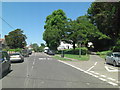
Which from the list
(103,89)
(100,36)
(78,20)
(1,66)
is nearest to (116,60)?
(103,89)

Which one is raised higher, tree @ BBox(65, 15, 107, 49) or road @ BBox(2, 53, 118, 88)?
tree @ BBox(65, 15, 107, 49)

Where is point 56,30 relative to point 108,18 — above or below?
above

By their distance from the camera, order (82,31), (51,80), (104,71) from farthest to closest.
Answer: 1. (82,31)
2. (104,71)
3. (51,80)

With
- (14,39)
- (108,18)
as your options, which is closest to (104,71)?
(108,18)

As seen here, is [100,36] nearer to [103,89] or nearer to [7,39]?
[103,89]

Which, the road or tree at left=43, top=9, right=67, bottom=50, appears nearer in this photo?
the road

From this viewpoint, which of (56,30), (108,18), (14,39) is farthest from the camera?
(14,39)

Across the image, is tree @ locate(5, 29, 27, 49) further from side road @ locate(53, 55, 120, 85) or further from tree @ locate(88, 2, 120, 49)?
side road @ locate(53, 55, 120, 85)

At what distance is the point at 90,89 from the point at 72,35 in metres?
34.3

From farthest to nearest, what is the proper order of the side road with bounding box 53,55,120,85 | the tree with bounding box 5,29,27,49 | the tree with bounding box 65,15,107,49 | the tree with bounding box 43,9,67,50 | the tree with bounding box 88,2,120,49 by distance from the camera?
1. the tree with bounding box 5,29,27,49
2. the tree with bounding box 43,9,67,50
3. the tree with bounding box 65,15,107,49
4. the tree with bounding box 88,2,120,49
5. the side road with bounding box 53,55,120,85

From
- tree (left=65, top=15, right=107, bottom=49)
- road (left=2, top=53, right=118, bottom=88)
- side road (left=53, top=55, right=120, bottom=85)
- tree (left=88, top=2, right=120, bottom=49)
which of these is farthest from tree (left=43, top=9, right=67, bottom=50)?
road (left=2, top=53, right=118, bottom=88)

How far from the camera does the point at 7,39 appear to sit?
74.2 metres

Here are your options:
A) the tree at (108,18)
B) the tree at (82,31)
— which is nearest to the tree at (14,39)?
the tree at (82,31)

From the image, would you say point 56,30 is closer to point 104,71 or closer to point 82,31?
point 82,31
